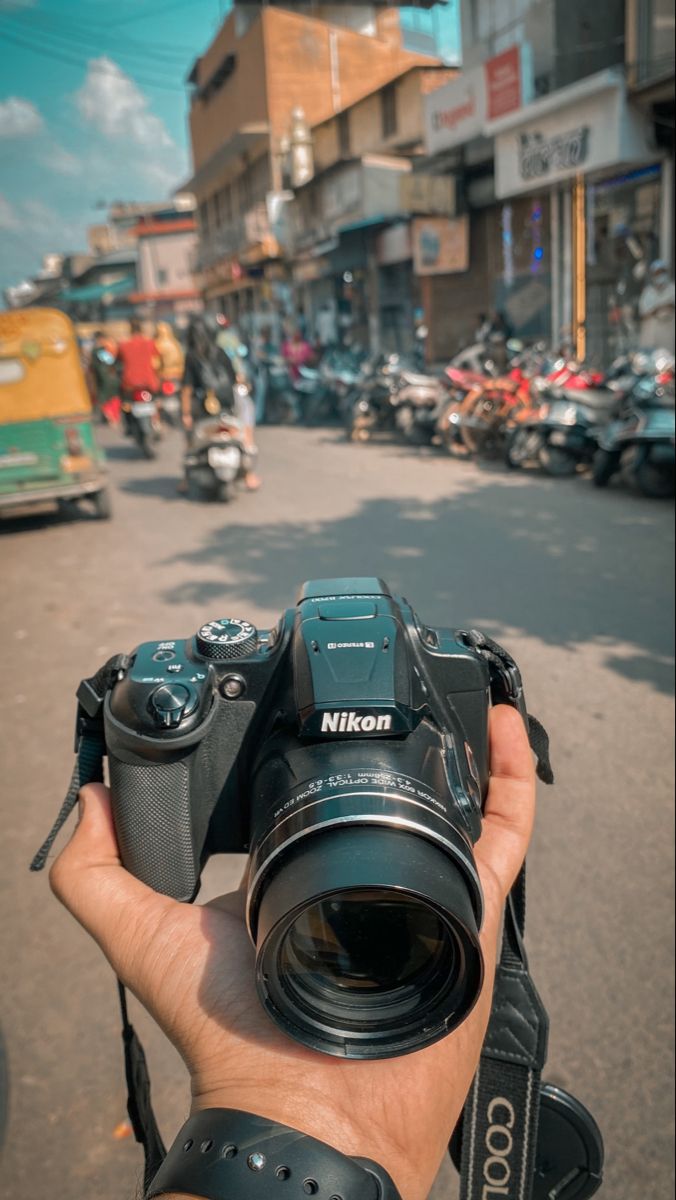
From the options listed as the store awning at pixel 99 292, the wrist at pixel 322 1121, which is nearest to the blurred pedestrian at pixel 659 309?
the wrist at pixel 322 1121

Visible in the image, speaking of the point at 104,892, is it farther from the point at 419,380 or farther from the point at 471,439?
the point at 419,380

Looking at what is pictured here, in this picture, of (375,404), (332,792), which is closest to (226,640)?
(332,792)

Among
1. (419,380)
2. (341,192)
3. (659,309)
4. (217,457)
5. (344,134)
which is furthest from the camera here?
(344,134)

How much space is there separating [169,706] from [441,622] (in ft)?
11.3

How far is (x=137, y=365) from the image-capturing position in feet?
38.4

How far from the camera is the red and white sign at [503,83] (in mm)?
13328

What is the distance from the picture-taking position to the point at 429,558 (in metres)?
5.79

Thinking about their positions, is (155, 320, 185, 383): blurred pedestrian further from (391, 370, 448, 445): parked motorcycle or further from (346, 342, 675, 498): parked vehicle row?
(391, 370, 448, 445): parked motorcycle

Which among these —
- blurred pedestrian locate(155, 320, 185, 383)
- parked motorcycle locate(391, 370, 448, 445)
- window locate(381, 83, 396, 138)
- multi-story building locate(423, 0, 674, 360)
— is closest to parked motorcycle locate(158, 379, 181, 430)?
blurred pedestrian locate(155, 320, 185, 383)

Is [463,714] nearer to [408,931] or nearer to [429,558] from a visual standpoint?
[408,931]

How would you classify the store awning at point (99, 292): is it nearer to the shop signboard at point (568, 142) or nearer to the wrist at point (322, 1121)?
the shop signboard at point (568, 142)

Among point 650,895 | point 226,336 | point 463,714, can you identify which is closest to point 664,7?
point 226,336

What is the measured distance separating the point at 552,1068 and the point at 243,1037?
137 cm

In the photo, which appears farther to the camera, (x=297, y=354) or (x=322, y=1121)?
(x=297, y=354)
